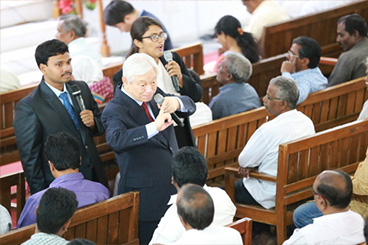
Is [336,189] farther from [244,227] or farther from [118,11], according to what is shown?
[118,11]

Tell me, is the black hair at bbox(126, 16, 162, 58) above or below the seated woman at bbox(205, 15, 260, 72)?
above

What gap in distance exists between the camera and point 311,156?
414 cm

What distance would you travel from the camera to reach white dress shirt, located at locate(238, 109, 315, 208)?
4211 millimetres

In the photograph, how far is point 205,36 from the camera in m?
9.89

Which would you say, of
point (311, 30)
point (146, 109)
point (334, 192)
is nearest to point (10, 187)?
point (146, 109)

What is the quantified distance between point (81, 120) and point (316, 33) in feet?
11.0

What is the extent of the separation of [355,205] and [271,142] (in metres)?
0.60

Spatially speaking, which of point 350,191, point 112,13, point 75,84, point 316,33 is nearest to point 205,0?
point 316,33

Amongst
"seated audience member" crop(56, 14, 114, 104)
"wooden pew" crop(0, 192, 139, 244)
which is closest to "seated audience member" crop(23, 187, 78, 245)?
"wooden pew" crop(0, 192, 139, 244)

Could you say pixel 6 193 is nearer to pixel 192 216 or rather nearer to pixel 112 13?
pixel 192 216

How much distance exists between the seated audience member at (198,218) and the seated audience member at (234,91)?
2.07 meters

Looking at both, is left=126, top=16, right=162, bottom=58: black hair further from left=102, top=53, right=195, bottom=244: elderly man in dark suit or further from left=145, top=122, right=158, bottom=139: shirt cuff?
left=145, top=122, right=158, bottom=139: shirt cuff

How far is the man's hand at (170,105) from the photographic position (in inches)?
140

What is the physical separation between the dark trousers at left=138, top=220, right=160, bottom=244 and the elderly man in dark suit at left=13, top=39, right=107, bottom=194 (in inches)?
23.3
